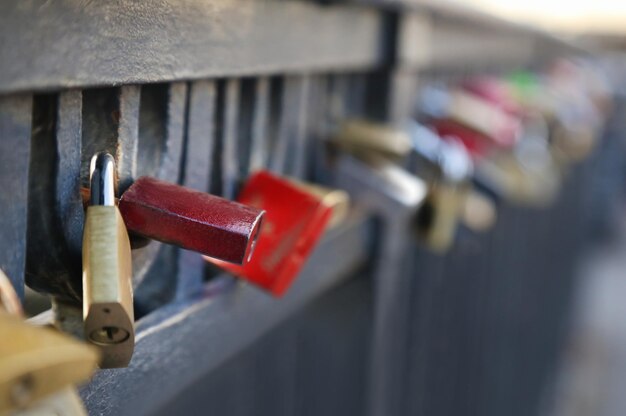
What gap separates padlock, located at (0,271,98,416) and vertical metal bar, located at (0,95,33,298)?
0.18 meters

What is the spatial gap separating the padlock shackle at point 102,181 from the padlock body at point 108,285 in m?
0.04

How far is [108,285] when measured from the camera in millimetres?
543

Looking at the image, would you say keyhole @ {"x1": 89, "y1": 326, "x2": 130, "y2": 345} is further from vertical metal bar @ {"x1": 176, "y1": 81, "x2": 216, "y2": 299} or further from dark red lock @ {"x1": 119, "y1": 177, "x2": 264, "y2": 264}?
vertical metal bar @ {"x1": 176, "y1": 81, "x2": 216, "y2": 299}

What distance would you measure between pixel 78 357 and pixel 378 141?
95cm

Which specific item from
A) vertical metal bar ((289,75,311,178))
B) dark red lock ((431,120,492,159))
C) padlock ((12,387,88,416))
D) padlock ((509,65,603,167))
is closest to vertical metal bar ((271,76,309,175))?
vertical metal bar ((289,75,311,178))

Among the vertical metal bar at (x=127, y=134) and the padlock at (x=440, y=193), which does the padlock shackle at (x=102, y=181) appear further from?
the padlock at (x=440, y=193)

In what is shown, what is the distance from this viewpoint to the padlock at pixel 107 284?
0.54 m

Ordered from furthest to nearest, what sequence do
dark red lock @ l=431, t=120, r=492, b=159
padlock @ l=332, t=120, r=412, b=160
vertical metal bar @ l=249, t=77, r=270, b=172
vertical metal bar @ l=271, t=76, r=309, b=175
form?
dark red lock @ l=431, t=120, r=492, b=159, padlock @ l=332, t=120, r=412, b=160, vertical metal bar @ l=271, t=76, r=309, b=175, vertical metal bar @ l=249, t=77, r=270, b=172

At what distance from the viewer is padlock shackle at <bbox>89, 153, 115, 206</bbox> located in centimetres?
65

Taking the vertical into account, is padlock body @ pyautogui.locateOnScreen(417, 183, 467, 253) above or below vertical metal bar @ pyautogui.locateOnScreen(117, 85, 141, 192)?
below

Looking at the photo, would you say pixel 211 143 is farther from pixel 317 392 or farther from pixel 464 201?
pixel 317 392

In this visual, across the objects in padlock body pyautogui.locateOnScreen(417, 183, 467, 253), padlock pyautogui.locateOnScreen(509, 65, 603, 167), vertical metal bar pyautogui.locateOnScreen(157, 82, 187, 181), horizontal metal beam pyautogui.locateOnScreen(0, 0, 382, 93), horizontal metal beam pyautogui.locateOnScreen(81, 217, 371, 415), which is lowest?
padlock pyautogui.locateOnScreen(509, 65, 603, 167)

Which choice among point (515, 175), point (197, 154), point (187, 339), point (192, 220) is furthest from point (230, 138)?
point (515, 175)

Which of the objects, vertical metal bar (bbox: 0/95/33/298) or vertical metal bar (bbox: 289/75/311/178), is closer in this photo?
vertical metal bar (bbox: 0/95/33/298)
